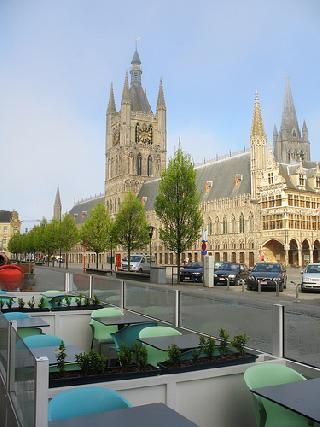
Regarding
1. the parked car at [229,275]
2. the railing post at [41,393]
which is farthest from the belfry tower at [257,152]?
the railing post at [41,393]

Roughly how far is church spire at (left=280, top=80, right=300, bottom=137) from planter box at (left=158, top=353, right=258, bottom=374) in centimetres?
11583

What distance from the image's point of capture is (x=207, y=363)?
4.71 metres

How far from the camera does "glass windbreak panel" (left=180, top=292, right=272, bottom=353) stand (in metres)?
5.59

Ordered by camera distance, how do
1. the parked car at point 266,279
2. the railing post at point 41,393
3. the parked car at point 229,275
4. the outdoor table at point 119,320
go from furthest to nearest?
the parked car at point 229,275
the parked car at point 266,279
the outdoor table at point 119,320
the railing post at point 41,393

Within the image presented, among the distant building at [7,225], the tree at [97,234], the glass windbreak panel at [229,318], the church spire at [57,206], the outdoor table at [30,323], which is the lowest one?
the outdoor table at [30,323]

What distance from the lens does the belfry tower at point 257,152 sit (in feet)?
217

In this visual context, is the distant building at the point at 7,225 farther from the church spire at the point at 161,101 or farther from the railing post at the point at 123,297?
the railing post at the point at 123,297

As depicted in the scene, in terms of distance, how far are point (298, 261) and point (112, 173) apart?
5143cm

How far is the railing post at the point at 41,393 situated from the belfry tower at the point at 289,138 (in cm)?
11378

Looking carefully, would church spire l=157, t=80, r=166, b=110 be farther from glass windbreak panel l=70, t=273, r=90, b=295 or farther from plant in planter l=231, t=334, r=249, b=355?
plant in planter l=231, t=334, r=249, b=355

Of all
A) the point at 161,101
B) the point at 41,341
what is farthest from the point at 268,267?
the point at 161,101

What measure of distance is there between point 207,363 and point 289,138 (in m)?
115

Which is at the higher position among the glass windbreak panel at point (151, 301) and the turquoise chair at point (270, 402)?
the glass windbreak panel at point (151, 301)

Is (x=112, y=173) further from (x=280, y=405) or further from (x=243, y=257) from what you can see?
(x=280, y=405)
